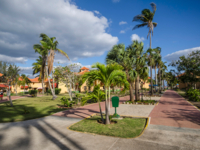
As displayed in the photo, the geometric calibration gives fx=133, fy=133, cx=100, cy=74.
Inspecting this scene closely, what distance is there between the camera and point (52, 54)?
22.8m

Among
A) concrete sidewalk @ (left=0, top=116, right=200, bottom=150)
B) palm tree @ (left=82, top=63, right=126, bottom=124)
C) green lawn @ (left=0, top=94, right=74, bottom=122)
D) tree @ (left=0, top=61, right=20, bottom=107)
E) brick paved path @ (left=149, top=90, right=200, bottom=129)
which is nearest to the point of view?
concrete sidewalk @ (left=0, top=116, right=200, bottom=150)

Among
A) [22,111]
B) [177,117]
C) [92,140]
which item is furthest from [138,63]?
[22,111]

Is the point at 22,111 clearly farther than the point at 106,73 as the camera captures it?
Yes

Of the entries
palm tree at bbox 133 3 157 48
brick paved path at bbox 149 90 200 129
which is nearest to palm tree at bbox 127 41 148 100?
brick paved path at bbox 149 90 200 129

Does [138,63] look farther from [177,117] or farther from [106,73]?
[106,73]

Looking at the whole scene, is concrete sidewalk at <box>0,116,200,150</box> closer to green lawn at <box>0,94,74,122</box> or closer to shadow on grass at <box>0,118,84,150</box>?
shadow on grass at <box>0,118,84,150</box>

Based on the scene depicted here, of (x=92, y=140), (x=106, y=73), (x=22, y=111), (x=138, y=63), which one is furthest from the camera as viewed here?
(x=138, y=63)

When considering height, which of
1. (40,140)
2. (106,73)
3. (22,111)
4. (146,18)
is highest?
(146,18)

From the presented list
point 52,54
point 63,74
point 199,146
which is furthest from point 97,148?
point 52,54

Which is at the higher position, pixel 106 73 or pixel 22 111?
pixel 106 73

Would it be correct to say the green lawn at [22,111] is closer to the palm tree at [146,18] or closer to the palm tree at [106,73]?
the palm tree at [106,73]

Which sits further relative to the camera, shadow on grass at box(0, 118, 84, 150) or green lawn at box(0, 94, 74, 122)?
green lawn at box(0, 94, 74, 122)

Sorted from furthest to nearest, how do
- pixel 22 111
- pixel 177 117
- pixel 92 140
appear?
pixel 22 111 → pixel 177 117 → pixel 92 140

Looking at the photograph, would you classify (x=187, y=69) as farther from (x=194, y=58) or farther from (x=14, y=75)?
(x=14, y=75)
